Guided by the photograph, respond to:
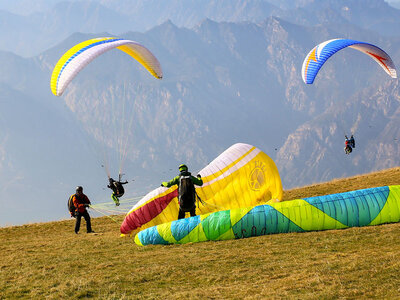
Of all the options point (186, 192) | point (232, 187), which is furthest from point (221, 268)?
point (232, 187)

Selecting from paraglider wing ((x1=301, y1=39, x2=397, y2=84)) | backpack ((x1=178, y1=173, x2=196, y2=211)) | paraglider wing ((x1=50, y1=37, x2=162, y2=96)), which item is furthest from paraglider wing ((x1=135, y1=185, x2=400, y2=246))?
paraglider wing ((x1=301, y1=39, x2=397, y2=84))

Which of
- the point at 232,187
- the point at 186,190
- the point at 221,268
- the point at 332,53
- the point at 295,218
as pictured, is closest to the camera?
the point at 221,268

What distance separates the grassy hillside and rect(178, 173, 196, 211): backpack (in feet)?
7.10

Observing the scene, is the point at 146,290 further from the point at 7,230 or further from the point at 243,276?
the point at 7,230

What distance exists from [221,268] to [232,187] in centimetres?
836

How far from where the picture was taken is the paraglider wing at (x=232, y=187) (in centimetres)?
1950

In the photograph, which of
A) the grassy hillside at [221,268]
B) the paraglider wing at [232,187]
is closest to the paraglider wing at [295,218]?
the grassy hillside at [221,268]

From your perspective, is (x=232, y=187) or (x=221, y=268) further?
(x=232, y=187)

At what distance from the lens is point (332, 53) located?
93.1ft

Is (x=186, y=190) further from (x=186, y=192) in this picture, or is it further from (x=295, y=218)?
(x=295, y=218)

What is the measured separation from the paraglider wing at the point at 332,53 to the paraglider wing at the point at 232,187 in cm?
930

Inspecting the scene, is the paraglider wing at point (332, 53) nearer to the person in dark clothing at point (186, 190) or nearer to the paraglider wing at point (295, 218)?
the person in dark clothing at point (186, 190)

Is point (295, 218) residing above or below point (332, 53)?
below

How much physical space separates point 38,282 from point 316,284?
6441mm
